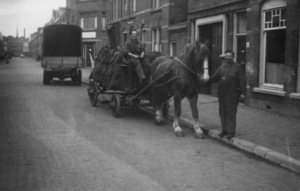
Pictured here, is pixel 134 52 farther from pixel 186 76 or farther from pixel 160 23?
pixel 160 23

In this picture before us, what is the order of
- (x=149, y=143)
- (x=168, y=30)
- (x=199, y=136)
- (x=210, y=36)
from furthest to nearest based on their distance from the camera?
(x=168, y=30) → (x=210, y=36) → (x=199, y=136) → (x=149, y=143)

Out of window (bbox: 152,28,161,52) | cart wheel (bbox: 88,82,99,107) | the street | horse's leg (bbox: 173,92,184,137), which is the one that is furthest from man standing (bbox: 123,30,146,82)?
window (bbox: 152,28,161,52)

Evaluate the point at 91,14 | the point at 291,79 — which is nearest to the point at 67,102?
the point at 291,79

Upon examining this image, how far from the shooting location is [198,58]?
8406 millimetres

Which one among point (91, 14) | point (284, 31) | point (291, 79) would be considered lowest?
point (291, 79)

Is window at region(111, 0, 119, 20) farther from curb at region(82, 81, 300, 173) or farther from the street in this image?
curb at region(82, 81, 300, 173)

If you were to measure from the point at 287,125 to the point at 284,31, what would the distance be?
3627 mm

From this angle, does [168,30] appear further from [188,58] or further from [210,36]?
[188,58]

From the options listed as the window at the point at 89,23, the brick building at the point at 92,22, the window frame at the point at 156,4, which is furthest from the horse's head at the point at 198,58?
the window at the point at 89,23

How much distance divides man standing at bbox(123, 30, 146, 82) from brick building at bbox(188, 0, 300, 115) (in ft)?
14.2

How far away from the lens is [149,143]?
8.08m

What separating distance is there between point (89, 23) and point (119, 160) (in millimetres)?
44172

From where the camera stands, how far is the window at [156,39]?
2469cm

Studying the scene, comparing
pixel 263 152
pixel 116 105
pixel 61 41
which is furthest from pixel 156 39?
pixel 263 152
